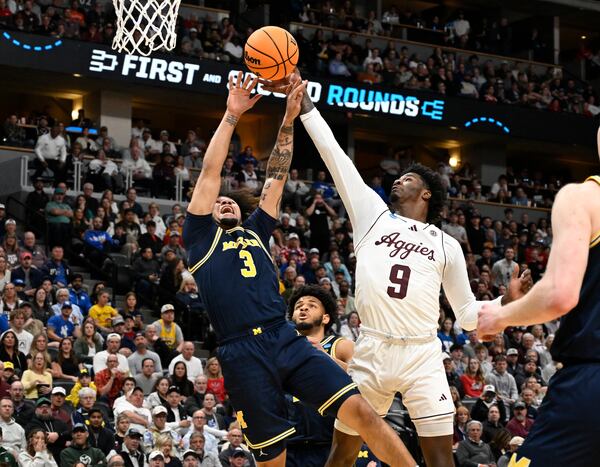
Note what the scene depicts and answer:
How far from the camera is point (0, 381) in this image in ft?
45.7

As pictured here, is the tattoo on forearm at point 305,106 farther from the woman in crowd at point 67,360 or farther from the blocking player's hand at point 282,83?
the woman in crowd at point 67,360

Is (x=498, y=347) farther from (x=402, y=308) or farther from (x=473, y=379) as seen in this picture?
(x=402, y=308)

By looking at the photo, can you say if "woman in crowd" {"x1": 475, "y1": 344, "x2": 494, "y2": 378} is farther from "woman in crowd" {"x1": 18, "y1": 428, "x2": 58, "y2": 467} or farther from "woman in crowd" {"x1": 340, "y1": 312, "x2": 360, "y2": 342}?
→ "woman in crowd" {"x1": 18, "y1": 428, "x2": 58, "y2": 467}

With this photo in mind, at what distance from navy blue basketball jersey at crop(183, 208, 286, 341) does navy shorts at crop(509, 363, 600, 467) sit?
9.32 ft

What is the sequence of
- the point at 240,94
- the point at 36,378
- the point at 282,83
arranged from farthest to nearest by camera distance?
the point at 36,378 → the point at 282,83 → the point at 240,94

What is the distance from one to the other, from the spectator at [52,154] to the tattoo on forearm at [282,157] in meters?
15.8

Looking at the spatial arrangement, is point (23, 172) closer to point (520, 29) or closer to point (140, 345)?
point (140, 345)

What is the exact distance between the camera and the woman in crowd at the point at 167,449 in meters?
13.9

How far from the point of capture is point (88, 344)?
1623cm

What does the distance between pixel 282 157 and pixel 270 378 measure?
1.72 metres

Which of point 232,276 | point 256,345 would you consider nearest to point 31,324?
point 232,276

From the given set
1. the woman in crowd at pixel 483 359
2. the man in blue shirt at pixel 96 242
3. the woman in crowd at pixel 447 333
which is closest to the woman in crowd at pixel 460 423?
the woman in crowd at pixel 483 359

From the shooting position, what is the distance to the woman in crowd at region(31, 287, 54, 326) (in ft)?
54.4

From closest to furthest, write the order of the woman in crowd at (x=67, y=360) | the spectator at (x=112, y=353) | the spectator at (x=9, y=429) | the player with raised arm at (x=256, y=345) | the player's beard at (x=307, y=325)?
the player with raised arm at (x=256, y=345) → the player's beard at (x=307, y=325) → the spectator at (x=9, y=429) → the spectator at (x=112, y=353) → the woman in crowd at (x=67, y=360)
